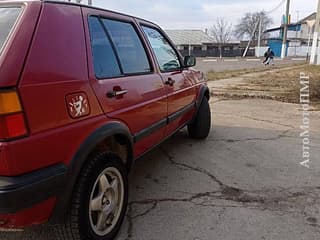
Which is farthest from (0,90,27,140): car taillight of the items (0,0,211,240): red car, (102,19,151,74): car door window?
(102,19,151,74): car door window

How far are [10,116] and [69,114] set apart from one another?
0.39 metres

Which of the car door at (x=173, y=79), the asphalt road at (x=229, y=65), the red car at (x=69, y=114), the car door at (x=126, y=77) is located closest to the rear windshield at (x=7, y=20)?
the red car at (x=69, y=114)

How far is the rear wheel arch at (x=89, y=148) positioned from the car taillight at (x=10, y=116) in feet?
1.40

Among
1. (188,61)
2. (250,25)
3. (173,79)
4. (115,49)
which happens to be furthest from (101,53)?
(250,25)

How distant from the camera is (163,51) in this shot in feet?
13.4

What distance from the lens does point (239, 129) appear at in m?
6.18

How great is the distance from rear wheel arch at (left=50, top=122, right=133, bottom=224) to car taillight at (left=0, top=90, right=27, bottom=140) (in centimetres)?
43

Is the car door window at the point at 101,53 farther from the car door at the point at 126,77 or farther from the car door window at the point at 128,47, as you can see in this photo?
the car door window at the point at 128,47

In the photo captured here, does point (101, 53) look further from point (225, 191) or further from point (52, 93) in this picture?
point (225, 191)

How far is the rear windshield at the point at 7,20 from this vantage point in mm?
2002

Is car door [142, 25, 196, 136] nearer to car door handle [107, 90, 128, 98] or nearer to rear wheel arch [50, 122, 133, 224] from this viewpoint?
car door handle [107, 90, 128, 98]

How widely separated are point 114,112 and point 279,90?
9.45m

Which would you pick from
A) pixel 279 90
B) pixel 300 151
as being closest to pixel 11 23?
pixel 300 151

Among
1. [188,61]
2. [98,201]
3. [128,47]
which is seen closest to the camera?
[98,201]
